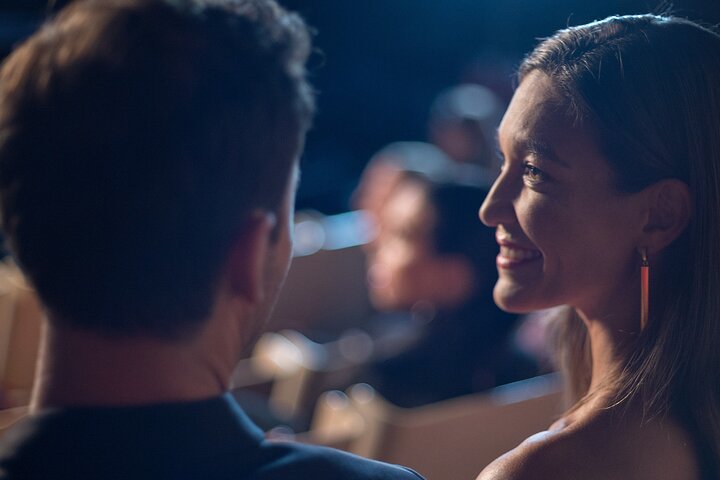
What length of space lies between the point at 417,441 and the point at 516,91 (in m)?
0.63

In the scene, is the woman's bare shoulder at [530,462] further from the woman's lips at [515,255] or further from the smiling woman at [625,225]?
the woman's lips at [515,255]

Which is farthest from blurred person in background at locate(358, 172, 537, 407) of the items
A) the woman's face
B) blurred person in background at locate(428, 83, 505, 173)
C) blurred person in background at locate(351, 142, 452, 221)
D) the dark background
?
the dark background

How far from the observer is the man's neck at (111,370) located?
0.60 metres

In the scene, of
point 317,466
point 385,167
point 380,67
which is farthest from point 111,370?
point 380,67

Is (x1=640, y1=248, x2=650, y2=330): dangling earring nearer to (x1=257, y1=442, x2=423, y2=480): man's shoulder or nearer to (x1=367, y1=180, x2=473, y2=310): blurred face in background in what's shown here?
(x1=257, y1=442, x2=423, y2=480): man's shoulder

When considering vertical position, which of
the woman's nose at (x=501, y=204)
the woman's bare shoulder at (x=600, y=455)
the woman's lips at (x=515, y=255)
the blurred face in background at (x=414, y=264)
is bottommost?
the blurred face in background at (x=414, y=264)

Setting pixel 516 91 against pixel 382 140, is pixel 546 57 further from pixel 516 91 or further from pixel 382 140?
pixel 382 140

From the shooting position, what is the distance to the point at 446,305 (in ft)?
6.10

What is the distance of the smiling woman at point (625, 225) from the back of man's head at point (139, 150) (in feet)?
1.02

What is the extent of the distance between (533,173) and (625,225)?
102 mm

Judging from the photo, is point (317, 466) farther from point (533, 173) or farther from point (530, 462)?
point (533, 173)

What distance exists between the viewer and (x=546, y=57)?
32.9 inches

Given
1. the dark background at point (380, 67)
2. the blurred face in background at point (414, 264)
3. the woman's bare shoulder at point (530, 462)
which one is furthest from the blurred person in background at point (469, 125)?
the woman's bare shoulder at point (530, 462)

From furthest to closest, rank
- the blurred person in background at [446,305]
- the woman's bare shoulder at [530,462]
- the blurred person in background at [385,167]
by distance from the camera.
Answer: the blurred person in background at [385,167] < the blurred person in background at [446,305] < the woman's bare shoulder at [530,462]
